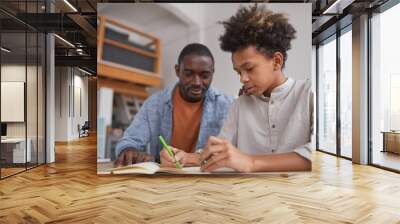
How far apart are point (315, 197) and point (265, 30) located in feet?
7.21

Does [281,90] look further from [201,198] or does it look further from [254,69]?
[201,198]

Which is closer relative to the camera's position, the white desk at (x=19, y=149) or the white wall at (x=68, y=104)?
the white desk at (x=19, y=149)

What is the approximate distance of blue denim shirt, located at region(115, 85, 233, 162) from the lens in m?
5.23

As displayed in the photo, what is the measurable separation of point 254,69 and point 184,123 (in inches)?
46.2

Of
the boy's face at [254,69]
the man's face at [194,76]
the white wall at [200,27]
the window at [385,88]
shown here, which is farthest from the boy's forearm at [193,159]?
the window at [385,88]

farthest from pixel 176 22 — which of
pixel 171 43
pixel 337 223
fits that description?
pixel 337 223

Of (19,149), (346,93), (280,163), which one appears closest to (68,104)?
(19,149)

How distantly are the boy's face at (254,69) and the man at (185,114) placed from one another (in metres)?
0.33

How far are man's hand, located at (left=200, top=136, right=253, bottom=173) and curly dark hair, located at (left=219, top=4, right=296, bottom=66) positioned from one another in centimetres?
125

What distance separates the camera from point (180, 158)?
5297 millimetres

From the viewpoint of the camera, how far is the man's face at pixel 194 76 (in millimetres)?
5211

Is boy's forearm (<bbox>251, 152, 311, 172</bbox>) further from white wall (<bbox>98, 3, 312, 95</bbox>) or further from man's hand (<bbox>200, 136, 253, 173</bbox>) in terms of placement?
white wall (<bbox>98, 3, 312, 95</bbox>)

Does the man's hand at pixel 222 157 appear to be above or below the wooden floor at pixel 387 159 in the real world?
above

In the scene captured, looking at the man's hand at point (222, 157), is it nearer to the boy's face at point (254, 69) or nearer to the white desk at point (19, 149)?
the boy's face at point (254, 69)
